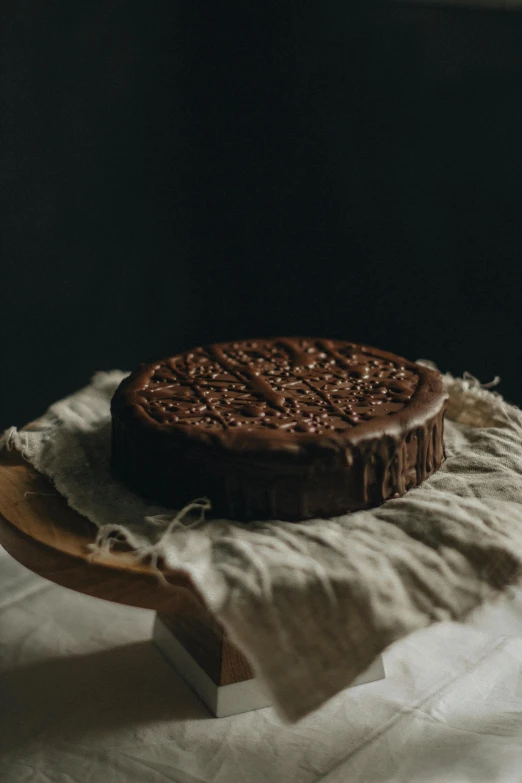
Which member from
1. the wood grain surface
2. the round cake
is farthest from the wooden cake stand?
the round cake

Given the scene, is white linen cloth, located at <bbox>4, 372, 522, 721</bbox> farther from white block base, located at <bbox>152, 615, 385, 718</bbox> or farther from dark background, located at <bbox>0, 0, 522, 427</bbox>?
dark background, located at <bbox>0, 0, 522, 427</bbox>

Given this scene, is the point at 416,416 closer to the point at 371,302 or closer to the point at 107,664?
the point at 107,664

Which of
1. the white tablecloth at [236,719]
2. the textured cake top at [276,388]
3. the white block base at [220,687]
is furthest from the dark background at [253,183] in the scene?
the white block base at [220,687]

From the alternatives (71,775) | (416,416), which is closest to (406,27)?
(416,416)

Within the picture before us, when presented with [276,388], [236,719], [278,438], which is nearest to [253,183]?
[276,388]

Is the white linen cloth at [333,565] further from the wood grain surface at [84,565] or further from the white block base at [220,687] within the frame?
the white block base at [220,687]
